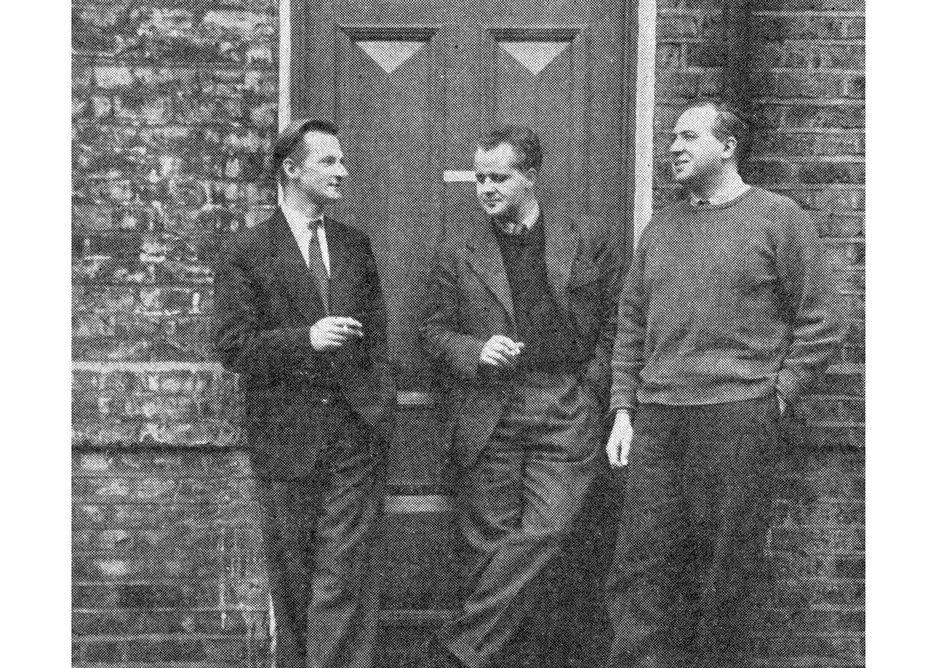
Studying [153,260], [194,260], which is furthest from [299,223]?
[153,260]

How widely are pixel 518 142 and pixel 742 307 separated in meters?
0.96

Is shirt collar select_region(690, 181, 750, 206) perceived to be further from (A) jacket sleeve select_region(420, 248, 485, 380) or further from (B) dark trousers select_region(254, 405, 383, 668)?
(B) dark trousers select_region(254, 405, 383, 668)

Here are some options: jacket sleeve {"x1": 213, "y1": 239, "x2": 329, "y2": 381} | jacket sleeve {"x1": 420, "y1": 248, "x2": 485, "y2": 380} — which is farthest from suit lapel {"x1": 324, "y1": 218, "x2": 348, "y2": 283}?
jacket sleeve {"x1": 420, "y1": 248, "x2": 485, "y2": 380}

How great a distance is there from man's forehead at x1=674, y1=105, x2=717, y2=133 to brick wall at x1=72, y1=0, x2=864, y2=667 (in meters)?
0.62

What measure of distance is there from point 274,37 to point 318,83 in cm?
29

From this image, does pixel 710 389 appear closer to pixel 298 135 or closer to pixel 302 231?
pixel 302 231

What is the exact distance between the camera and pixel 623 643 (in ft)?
16.5

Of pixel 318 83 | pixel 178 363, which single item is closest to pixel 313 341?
pixel 178 363

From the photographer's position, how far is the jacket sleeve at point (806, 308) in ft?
15.9

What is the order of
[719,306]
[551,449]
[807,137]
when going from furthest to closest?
1. [807,137]
2. [551,449]
3. [719,306]

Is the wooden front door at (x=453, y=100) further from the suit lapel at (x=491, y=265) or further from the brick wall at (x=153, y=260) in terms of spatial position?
the suit lapel at (x=491, y=265)

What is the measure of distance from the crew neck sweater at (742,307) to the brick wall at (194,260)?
27.3 inches

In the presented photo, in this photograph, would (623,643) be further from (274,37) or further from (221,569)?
(274,37)

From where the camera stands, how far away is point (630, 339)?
513 centimetres
